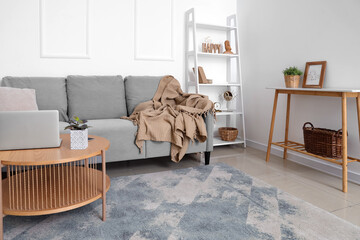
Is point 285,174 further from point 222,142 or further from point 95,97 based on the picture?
point 95,97

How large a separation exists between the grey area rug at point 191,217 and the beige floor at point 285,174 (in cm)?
15

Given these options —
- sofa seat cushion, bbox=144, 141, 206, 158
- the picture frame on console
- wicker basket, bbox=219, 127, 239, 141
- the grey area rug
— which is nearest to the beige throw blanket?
sofa seat cushion, bbox=144, 141, 206, 158

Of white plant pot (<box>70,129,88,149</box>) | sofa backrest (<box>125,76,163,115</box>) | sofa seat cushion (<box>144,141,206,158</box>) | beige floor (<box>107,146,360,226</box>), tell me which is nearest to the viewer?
white plant pot (<box>70,129,88,149</box>)

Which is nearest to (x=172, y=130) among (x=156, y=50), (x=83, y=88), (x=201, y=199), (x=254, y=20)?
(x=201, y=199)

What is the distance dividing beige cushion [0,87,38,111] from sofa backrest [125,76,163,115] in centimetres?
95

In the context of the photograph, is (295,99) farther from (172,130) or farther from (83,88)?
(83,88)

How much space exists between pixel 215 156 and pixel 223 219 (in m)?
1.59

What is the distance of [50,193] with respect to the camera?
5.50 ft

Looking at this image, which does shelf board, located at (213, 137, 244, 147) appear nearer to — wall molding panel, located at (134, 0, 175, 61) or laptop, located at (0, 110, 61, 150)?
wall molding panel, located at (134, 0, 175, 61)

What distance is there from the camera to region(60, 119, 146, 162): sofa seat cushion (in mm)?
2520

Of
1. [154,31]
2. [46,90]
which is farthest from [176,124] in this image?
[154,31]

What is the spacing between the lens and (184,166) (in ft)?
9.62

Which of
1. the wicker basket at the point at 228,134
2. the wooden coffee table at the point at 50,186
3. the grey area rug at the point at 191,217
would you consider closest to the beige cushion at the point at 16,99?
the wooden coffee table at the point at 50,186

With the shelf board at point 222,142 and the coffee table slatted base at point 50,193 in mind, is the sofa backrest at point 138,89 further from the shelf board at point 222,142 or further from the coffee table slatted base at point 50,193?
the coffee table slatted base at point 50,193
